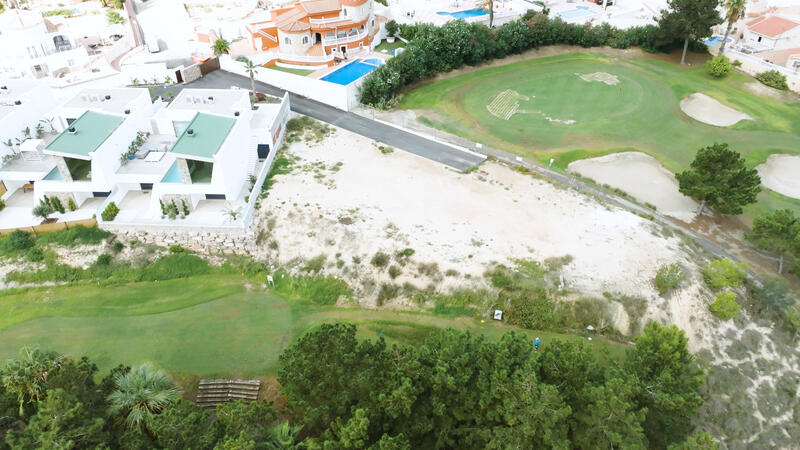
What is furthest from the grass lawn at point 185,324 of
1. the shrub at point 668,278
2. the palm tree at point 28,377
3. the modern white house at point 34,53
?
the modern white house at point 34,53

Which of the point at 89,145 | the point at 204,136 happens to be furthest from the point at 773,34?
the point at 89,145

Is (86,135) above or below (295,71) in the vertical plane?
above

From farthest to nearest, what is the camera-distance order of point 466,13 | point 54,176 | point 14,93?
point 466,13
point 14,93
point 54,176

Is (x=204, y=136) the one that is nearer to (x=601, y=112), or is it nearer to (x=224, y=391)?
(x=224, y=391)

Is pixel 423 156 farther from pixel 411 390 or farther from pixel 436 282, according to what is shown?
pixel 411 390

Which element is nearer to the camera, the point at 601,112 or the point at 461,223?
the point at 461,223

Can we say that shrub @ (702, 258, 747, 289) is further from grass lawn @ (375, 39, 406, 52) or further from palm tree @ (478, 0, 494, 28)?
palm tree @ (478, 0, 494, 28)

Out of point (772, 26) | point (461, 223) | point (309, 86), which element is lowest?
point (461, 223)
